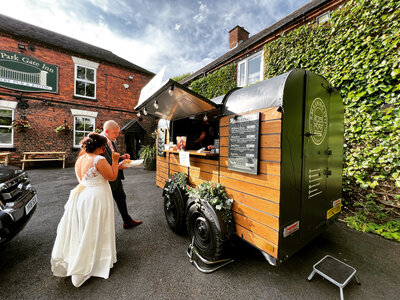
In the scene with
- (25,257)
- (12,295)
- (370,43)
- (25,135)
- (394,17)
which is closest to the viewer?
(12,295)

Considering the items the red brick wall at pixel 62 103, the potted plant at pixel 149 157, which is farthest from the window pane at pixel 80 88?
the potted plant at pixel 149 157

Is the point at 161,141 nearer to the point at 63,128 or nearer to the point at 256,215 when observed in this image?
the point at 256,215

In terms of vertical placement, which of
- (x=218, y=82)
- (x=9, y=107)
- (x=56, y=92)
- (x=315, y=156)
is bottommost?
(x=315, y=156)

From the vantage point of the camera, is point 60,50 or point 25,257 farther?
point 60,50

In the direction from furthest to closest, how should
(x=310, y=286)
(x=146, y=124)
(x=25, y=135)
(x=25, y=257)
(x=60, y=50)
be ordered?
1. (x=146, y=124)
2. (x=60, y=50)
3. (x=25, y=135)
4. (x=25, y=257)
5. (x=310, y=286)

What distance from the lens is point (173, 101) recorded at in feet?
9.72

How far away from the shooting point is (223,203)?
230cm

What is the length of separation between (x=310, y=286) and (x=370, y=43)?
467 centimetres

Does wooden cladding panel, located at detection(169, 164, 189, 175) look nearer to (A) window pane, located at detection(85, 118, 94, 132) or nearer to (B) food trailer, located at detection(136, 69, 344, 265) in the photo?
(B) food trailer, located at detection(136, 69, 344, 265)

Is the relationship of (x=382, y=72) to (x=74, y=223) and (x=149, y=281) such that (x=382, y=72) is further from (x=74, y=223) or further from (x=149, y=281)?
(x=74, y=223)

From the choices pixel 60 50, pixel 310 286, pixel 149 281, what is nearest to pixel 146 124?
pixel 60 50

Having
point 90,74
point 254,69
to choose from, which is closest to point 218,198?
point 254,69

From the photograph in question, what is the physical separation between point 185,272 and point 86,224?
1390mm

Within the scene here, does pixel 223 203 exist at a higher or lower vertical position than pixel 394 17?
lower
